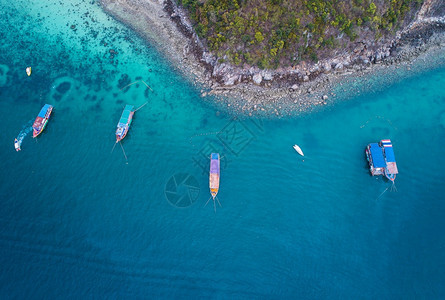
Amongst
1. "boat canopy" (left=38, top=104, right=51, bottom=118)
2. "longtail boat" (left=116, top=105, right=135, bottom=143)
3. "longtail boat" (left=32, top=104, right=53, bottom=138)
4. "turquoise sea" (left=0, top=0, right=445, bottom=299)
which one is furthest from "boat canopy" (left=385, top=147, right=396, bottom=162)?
"boat canopy" (left=38, top=104, right=51, bottom=118)

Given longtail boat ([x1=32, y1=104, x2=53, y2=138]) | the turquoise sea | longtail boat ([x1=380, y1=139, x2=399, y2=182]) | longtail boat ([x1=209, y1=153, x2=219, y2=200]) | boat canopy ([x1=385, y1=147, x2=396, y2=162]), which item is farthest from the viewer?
longtail boat ([x1=32, y1=104, x2=53, y2=138])

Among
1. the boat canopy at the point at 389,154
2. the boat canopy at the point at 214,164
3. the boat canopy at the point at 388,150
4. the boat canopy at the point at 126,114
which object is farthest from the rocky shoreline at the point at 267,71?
the boat canopy at the point at 389,154

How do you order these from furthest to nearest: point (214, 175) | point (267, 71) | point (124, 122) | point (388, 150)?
1. point (267, 71)
2. point (124, 122)
3. point (388, 150)
4. point (214, 175)

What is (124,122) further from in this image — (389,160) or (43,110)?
(389,160)

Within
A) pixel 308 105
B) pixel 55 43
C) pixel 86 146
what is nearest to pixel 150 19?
pixel 55 43

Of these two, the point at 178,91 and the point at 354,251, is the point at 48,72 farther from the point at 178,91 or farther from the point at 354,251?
the point at 354,251

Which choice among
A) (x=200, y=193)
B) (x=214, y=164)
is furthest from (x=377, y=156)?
(x=200, y=193)

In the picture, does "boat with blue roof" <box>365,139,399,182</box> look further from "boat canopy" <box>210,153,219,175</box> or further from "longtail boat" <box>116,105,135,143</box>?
"longtail boat" <box>116,105,135,143</box>
